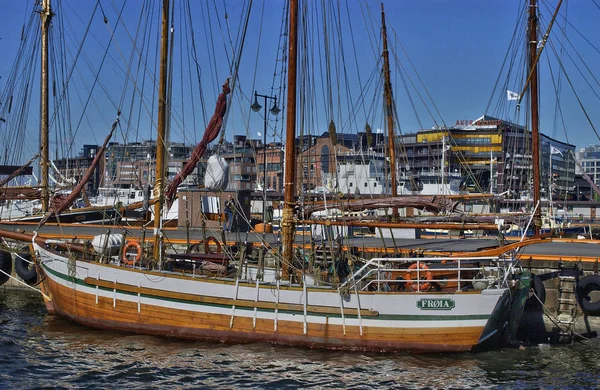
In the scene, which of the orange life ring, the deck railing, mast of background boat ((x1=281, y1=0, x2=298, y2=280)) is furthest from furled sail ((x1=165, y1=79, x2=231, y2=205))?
the deck railing

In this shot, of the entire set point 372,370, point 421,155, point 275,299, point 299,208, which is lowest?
point 372,370

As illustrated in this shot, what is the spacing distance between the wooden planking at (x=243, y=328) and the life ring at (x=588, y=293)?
5287mm

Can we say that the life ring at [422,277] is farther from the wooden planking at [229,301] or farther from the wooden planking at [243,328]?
the wooden planking at [229,301]

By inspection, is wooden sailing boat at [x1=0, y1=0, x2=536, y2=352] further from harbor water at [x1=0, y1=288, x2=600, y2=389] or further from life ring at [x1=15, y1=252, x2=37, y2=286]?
life ring at [x1=15, y1=252, x2=37, y2=286]

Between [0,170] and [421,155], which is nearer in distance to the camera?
[0,170]

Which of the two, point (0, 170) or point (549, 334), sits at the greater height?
point (0, 170)

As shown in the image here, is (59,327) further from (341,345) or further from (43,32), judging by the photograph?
(43,32)

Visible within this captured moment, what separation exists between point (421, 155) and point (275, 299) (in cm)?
10217

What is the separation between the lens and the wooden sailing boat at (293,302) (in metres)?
18.7

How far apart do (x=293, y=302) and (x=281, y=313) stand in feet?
1.62

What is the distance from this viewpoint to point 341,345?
63.4 ft

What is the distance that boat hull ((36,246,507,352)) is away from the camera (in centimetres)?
1872

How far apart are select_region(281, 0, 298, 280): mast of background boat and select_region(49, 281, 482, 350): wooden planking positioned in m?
2.00

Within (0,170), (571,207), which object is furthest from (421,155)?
(0,170)
